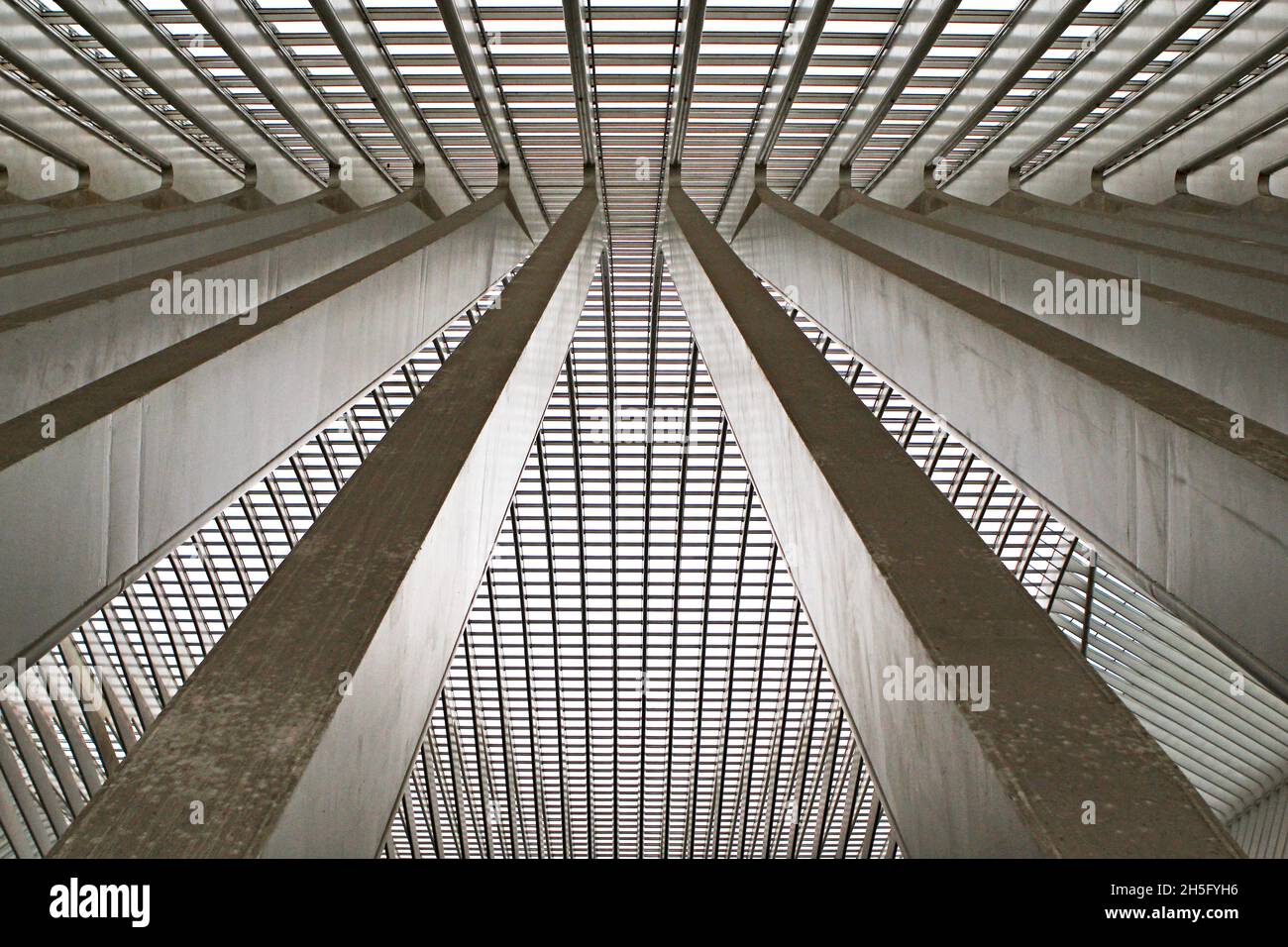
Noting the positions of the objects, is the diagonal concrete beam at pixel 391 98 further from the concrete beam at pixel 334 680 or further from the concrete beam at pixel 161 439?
the concrete beam at pixel 334 680

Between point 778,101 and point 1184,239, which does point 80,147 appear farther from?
point 1184,239

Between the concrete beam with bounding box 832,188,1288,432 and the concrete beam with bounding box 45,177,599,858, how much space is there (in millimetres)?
5373

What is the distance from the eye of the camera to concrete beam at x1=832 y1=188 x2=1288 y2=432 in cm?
774

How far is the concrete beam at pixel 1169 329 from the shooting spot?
25.4ft

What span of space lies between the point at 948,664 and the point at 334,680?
7.44 ft

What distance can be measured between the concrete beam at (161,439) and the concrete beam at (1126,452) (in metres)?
4.79

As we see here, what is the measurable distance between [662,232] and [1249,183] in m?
10.5

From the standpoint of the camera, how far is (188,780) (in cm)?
354

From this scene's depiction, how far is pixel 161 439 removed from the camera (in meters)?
6.12

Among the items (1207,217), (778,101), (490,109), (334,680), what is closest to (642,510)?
(490,109)

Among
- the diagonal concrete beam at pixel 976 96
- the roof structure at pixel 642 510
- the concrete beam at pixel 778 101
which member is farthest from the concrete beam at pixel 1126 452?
the concrete beam at pixel 778 101

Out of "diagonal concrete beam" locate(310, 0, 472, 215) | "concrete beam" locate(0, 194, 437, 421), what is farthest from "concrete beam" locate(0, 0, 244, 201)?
"concrete beam" locate(0, 194, 437, 421)
